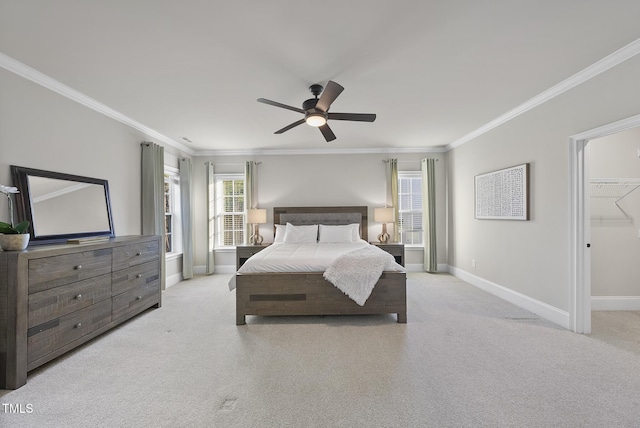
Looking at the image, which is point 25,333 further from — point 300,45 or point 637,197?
point 637,197

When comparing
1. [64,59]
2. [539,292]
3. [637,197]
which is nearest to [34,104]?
[64,59]

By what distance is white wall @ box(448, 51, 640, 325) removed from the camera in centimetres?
262

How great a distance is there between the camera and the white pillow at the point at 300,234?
5.25 metres

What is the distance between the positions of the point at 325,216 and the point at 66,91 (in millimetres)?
4054

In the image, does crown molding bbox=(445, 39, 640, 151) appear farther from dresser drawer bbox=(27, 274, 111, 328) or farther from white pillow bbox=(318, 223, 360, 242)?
dresser drawer bbox=(27, 274, 111, 328)

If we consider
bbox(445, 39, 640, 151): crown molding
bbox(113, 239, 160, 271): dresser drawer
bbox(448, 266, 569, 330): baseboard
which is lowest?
bbox(448, 266, 569, 330): baseboard

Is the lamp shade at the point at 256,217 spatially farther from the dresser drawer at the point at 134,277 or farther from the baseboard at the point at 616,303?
the baseboard at the point at 616,303

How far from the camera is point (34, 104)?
9.04 ft

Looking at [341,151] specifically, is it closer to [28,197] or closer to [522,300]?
[522,300]

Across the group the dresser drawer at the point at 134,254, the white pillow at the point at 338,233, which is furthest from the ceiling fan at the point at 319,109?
the white pillow at the point at 338,233

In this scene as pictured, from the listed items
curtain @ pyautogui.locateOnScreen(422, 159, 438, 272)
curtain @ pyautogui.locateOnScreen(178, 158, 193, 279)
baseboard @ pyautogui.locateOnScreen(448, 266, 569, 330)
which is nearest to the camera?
baseboard @ pyautogui.locateOnScreen(448, 266, 569, 330)

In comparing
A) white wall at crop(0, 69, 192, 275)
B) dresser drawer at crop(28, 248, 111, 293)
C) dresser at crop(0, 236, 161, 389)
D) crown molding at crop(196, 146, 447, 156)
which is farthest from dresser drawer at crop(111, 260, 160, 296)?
crown molding at crop(196, 146, 447, 156)

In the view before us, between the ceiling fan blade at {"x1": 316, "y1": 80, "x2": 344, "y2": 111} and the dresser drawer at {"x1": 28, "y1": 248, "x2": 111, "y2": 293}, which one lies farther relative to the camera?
the ceiling fan blade at {"x1": 316, "y1": 80, "x2": 344, "y2": 111}

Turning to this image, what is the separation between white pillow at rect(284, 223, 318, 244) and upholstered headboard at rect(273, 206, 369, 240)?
353mm
